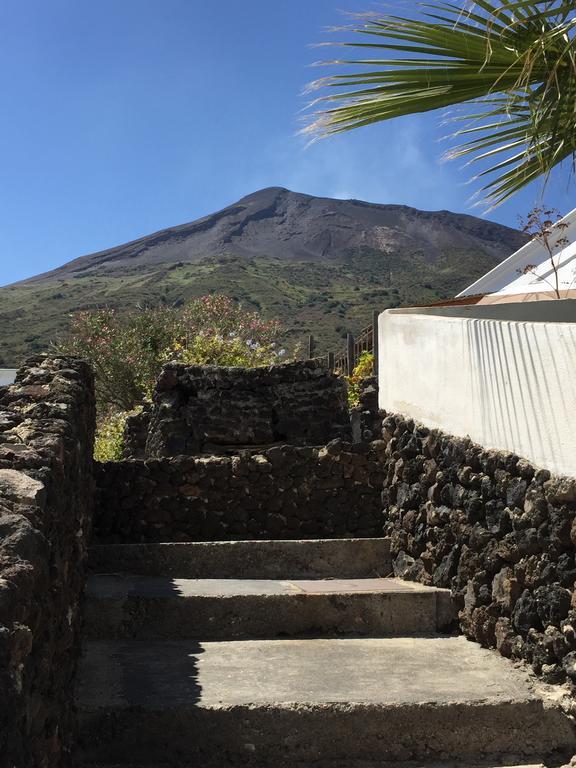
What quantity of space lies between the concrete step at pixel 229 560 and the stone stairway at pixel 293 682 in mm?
195

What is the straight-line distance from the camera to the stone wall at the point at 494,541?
11.5ft

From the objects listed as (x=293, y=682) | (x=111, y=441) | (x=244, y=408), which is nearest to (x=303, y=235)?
(x=111, y=441)

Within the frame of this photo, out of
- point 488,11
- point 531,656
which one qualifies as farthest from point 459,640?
point 488,11

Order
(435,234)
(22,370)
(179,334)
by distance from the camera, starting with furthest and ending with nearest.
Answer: (435,234) < (179,334) < (22,370)

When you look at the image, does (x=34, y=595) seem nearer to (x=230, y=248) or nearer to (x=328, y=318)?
(x=328, y=318)

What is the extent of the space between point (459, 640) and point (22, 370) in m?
2.86

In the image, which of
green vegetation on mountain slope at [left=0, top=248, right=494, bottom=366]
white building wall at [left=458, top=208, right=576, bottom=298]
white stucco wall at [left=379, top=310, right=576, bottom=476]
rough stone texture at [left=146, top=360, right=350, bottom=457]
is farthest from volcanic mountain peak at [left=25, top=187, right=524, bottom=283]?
white stucco wall at [left=379, top=310, right=576, bottom=476]

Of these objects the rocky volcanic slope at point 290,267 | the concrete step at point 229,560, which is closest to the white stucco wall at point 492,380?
the concrete step at point 229,560

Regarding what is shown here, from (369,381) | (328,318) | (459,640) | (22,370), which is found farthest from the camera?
(328,318)

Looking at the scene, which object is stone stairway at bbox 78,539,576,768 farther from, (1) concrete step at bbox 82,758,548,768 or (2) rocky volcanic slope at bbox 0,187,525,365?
(2) rocky volcanic slope at bbox 0,187,525,365

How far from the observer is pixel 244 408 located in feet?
27.0

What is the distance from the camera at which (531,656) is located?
12.2 feet

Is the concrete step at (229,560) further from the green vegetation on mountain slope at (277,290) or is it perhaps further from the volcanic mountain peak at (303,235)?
the volcanic mountain peak at (303,235)

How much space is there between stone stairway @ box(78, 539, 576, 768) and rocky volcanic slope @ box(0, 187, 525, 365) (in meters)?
29.3
